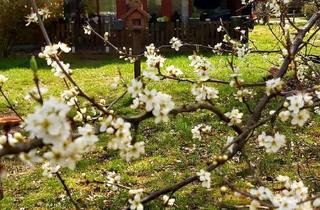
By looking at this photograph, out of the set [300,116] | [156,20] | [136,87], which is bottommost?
[156,20]

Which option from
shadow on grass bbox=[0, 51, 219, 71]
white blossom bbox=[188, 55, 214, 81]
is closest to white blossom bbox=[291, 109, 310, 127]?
white blossom bbox=[188, 55, 214, 81]

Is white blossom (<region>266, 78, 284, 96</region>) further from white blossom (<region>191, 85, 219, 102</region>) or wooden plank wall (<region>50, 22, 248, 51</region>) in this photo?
wooden plank wall (<region>50, 22, 248, 51</region>)

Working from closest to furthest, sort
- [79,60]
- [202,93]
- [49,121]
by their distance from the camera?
[49,121] → [202,93] → [79,60]

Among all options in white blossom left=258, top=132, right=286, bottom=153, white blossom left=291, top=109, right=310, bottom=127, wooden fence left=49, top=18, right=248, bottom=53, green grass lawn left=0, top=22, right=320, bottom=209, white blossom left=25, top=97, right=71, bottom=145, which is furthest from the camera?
wooden fence left=49, top=18, right=248, bottom=53

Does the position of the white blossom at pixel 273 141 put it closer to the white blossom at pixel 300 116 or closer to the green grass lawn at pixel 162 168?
the white blossom at pixel 300 116

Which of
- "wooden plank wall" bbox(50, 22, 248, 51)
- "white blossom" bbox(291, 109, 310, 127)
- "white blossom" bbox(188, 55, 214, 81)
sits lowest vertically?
"wooden plank wall" bbox(50, 22, 248, 51)

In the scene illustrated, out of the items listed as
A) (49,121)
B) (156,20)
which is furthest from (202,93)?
(156,20)

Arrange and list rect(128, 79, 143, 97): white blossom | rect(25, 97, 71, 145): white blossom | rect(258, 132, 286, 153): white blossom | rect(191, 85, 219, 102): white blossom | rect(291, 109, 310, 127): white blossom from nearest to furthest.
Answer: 1. rect(25, 97, 71, 145): white blossom
2. rect(128, 79, 143, 97): white blossom
3. rect(291, 109, 310, 127): white blossom
4. rect(258, 132, 286, 153): white blossom
5. rect(191, 85, 219, 102): white blossom

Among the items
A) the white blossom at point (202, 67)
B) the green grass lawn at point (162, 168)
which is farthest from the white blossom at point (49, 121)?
the green grass lawn at point (162, 168)

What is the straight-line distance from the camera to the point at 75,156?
1451 mm

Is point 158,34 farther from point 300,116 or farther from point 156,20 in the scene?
point 300,116

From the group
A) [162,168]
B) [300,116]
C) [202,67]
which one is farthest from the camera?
[162,168]

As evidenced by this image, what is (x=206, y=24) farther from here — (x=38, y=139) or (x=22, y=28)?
(x=38, y=139)

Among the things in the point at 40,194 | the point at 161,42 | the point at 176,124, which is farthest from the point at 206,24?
the point at 40,194
